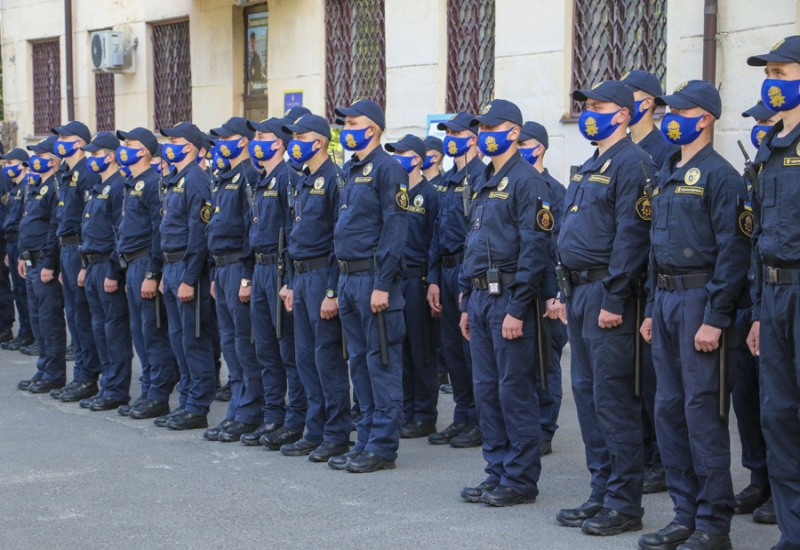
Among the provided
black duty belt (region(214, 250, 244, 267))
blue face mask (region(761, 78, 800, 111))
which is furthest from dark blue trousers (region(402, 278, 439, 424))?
blue face mask (region(761, 78, 800, 111))

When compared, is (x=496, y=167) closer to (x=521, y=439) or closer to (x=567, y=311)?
(x=567, y=311)

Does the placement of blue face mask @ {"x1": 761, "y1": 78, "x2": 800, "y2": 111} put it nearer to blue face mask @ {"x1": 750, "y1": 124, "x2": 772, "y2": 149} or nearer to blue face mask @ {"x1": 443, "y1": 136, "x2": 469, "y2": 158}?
blue face mask @ {"x1": 750, "y1": 124, "x2": 772, "y2": 149}

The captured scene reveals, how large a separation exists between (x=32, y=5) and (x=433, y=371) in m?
15.5

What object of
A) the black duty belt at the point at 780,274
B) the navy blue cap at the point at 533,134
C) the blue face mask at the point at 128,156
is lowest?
the black duty belt at the point at 780,274

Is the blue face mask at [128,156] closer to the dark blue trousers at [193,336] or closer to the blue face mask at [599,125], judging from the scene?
the dark blue trousers at [193,336]

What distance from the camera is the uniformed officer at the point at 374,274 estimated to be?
23.7ft

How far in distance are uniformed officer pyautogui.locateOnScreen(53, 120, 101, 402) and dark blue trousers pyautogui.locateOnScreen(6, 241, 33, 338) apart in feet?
9.98

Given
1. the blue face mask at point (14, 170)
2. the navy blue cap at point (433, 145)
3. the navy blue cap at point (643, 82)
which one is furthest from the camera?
the blue face mask at point (14, 170)

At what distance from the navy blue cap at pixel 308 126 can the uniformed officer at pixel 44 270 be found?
3.78 metres

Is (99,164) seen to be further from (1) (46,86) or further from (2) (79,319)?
(1) (46,86)

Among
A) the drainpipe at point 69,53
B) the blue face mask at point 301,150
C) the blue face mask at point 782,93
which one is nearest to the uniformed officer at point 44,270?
the blue face mask at point 301,150

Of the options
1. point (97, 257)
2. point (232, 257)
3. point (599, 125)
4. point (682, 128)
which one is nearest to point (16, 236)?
point (97, 257)

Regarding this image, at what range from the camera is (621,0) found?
11.6 meters

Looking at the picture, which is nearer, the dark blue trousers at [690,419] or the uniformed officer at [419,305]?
the dark blue trousers at [690,419]
